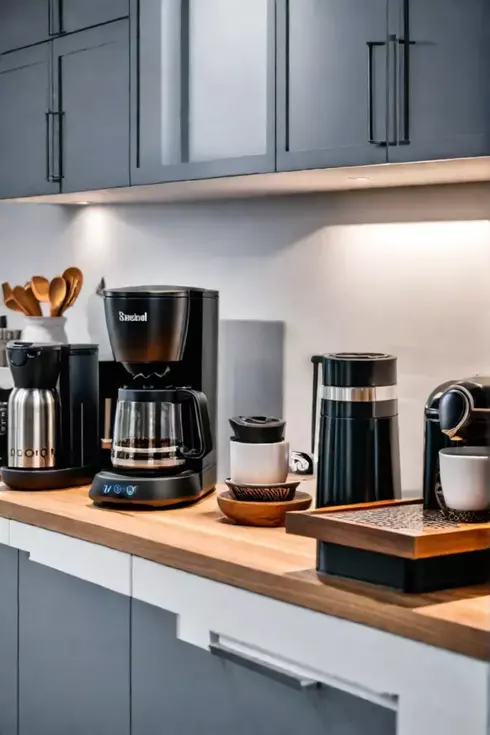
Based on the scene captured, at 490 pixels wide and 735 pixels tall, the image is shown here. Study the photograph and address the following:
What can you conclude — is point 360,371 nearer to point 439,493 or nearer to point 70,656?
point 439,493

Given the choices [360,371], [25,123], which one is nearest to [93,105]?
[25,123]

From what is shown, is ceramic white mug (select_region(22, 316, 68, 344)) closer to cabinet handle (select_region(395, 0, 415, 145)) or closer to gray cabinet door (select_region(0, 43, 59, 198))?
gray cabinet door (select_region(0, 43, 59, 198))

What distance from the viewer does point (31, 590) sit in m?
2.48

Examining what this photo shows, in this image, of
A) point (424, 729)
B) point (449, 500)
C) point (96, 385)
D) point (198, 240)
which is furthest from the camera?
point (198, 240)

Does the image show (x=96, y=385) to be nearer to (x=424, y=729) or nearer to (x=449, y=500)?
(x=449, y=500)

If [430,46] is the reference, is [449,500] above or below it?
below

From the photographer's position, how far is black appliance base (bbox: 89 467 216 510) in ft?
7.88

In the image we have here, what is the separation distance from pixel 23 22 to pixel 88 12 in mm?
331

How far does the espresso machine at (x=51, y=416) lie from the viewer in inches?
104

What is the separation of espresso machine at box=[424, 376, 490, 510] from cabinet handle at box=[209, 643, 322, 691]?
0.39 meters

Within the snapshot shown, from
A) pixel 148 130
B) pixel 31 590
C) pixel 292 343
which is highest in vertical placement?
pixel 148 130

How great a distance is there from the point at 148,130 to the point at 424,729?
1.56 m

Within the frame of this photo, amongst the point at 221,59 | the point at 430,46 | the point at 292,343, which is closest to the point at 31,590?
the point at 292,343

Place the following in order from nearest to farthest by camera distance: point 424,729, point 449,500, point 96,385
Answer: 1. point 424,729
2. point 449,500
3. point 96,385
